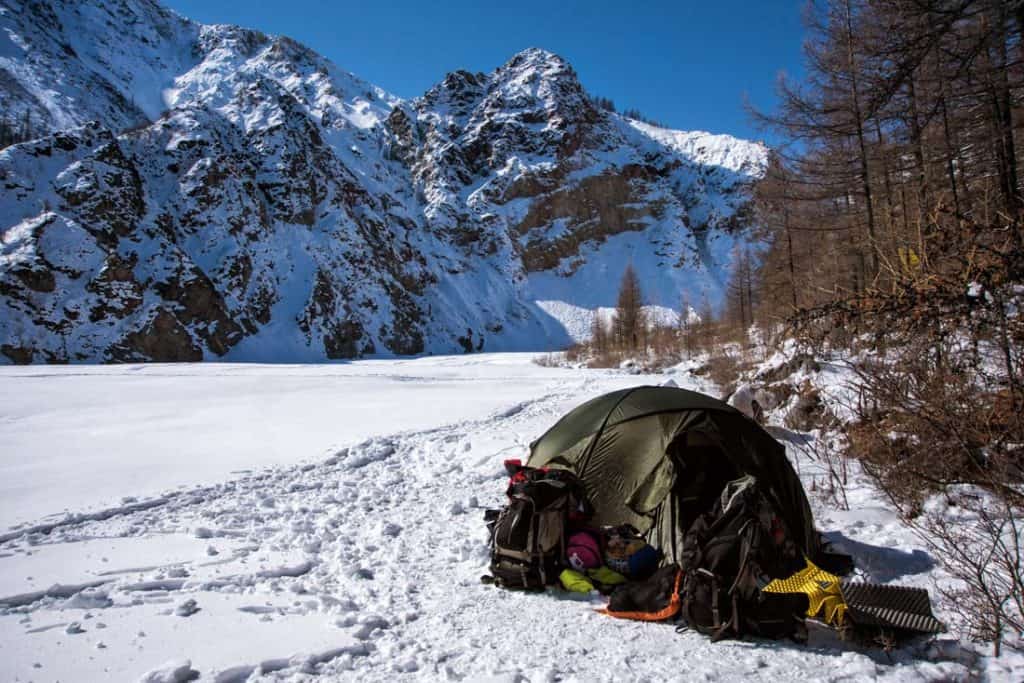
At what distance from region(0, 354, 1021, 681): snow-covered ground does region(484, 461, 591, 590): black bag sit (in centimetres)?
18

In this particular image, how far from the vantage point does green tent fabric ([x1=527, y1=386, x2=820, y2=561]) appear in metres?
4.28

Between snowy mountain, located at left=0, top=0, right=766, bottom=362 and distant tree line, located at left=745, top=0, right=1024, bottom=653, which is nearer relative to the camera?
distant tree line, located at left=745, top=0, right=1024, bottom=653

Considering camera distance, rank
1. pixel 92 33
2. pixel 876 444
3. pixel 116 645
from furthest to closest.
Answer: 1. pixel 92 33
2. pixel 876 444
3. pixel 116 645

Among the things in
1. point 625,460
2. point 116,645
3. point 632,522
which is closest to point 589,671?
point 632,522

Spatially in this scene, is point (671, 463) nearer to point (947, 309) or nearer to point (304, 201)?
point (947, 309)

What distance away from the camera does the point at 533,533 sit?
4.11 meters

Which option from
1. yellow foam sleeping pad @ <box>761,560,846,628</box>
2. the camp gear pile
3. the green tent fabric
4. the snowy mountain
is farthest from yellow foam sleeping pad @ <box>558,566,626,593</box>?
the snowy mountain

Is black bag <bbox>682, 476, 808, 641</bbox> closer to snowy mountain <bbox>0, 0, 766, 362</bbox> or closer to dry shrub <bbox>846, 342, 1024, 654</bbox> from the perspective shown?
dry shrub <bbox>846, 342, 1024, 654</bbox>

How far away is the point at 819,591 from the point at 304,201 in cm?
6396

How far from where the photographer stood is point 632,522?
4461 millimetres

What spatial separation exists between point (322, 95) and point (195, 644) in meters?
105

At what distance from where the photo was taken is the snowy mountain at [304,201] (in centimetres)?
4009

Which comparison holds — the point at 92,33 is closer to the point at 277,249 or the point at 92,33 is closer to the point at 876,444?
the point at 277,249

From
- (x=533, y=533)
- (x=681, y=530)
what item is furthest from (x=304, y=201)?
(x=681, y=530)
